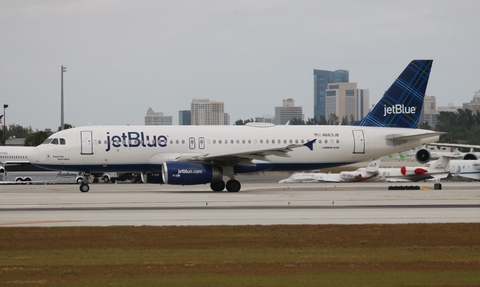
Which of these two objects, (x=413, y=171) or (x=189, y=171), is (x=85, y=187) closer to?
(x=189, y=171)

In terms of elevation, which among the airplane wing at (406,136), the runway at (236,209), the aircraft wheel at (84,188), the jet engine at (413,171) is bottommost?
the runway at (236,209)

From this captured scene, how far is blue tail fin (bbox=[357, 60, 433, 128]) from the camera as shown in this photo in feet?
144

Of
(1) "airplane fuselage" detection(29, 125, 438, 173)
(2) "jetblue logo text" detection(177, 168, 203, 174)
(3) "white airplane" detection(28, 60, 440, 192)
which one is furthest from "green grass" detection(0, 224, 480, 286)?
(1) "airplane fuselage" detection(29, 125, 438, 173)

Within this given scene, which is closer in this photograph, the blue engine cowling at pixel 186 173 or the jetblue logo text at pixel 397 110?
the blue engine cowling at pixel 186 173

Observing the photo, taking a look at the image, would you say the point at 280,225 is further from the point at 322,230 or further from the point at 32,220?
the point at 32,220

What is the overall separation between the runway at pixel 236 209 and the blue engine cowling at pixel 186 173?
2204mm

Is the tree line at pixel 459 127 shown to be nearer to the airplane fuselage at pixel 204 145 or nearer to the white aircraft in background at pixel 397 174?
the white aircraft in background at pixel 397 174

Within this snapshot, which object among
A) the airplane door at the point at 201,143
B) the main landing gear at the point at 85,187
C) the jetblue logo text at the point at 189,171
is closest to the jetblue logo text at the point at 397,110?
the airplane door at the point at 201,143

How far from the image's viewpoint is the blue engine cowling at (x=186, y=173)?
122 ft

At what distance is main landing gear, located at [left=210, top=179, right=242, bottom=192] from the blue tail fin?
31.0 ft

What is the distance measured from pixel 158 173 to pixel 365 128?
39.9 ft

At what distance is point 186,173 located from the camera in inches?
1469

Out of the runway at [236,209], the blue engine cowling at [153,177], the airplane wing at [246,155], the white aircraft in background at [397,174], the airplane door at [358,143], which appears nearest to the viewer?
the runway at [236,209]

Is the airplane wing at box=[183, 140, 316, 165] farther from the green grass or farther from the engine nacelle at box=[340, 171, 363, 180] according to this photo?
the engine nacelle at box=[340, 171, 363, 180]
